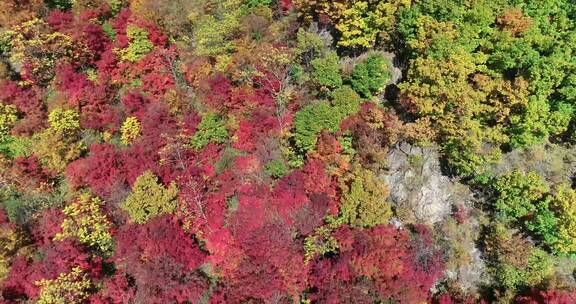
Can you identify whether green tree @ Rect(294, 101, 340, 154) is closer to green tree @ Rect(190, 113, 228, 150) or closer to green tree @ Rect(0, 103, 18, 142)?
green tree @ Rect(190, 113, 228, 150)

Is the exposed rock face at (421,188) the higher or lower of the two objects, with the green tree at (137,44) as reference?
lower

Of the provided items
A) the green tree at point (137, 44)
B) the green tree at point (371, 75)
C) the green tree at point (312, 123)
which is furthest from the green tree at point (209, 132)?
the green tree at point (371, 75)

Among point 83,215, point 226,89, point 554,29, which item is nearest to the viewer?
point 554,29

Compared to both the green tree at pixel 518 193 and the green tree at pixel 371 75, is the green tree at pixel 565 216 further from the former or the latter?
the green tree at pixel 371 75

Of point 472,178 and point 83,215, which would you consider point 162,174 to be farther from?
point 472,178

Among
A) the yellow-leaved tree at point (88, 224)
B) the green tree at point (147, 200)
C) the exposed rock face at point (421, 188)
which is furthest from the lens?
the green tree at point (147, 200)

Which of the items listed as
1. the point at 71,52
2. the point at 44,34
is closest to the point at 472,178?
the point at 71,52

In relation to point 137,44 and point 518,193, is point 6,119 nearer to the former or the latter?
point 137,44

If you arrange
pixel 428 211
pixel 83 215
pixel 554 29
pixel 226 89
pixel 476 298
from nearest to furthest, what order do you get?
pixel 554 29 → pixel 476 298 → pixel 428 211 → pixel 83 215 → pixel 226 89
